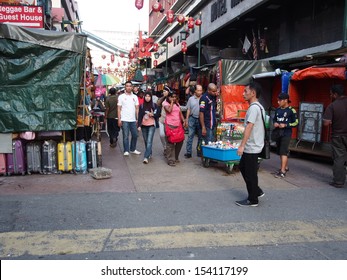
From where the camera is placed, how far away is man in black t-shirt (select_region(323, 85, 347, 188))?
6.33 meters

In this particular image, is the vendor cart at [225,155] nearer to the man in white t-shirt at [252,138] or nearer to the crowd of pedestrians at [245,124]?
the crowd of pedestrians at [245,124]

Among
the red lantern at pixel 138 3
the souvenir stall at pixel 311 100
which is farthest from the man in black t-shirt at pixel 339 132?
the red lantern at pixel 138 3

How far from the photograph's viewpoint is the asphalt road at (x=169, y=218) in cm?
371

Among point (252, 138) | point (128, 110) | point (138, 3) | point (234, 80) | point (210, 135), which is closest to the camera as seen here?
point (252, 138)

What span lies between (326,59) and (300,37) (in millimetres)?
3603

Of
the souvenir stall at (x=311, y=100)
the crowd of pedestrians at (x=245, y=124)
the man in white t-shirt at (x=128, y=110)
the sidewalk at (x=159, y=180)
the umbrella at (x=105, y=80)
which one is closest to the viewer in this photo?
the crowd of pedestrians at (x=245, y=124)

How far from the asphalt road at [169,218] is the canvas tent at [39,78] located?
1165 millimetres

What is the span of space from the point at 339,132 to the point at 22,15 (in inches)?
270

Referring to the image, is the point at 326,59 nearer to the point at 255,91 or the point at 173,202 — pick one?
the point at 255,91

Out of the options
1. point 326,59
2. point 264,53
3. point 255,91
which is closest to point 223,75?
point 326,59

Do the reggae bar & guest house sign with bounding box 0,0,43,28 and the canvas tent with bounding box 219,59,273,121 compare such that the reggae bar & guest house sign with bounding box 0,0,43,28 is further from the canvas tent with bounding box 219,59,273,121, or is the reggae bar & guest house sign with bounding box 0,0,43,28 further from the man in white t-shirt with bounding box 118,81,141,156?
the canvas tent with bounding box 219,59,273,121

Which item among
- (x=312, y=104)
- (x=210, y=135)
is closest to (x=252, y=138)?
(x=210, y=135)

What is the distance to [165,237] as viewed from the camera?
4.05 metres

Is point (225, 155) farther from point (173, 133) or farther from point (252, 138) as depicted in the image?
point (252, 138)
